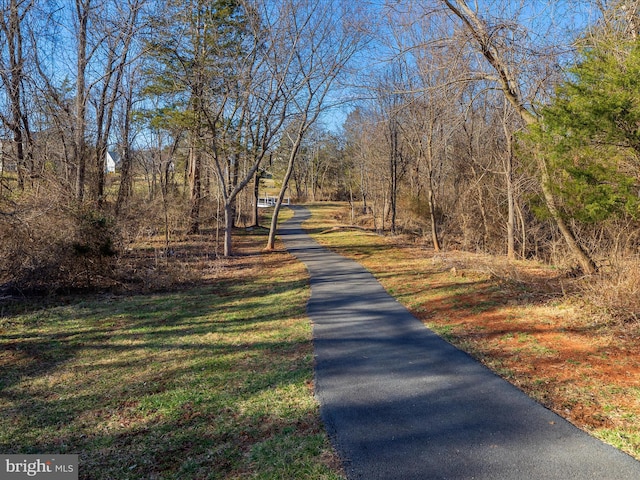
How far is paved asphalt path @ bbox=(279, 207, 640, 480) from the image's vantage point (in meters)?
3.05

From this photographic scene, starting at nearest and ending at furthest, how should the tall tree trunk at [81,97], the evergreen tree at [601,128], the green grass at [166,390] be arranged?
the green grass at [166,390] < the evergreen tree at [601,128] < the tall tree trunk at [81,97]

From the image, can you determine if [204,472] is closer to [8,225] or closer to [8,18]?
[8,225]

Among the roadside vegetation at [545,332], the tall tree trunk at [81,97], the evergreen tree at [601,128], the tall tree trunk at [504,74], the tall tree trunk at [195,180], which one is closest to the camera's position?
the roadside vegetation at [545,332]

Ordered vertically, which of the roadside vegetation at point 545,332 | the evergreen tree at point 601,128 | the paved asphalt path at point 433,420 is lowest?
→ the paved asphalt path at point 433,420

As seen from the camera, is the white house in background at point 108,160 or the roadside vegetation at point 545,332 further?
the white house in background at point 108,160

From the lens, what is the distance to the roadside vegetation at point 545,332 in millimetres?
3992

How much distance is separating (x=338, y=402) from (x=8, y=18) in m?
10.3

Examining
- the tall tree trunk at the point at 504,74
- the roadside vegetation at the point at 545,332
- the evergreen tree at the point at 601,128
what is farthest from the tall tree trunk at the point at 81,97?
the evergreen tree at the point at 601,128

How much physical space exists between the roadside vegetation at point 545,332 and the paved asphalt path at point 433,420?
306mm

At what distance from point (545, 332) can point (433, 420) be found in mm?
3423

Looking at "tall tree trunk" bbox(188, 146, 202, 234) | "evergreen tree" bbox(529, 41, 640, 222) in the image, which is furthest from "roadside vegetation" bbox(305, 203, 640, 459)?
"tall tree trunk" bbox(188, 146, 202, 234)

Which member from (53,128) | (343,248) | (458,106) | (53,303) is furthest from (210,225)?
(458,106)

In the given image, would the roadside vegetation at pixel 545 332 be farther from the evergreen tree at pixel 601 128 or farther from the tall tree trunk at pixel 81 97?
the tall tree trunk at pixel 81 97

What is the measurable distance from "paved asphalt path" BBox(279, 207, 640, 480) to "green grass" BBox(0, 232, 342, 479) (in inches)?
11.8
